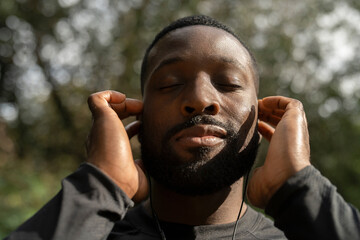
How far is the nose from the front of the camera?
182cm

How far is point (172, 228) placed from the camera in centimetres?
189

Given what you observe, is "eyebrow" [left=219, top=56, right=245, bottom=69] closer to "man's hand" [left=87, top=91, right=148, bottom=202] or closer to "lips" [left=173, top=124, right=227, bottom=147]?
"lips" [left=173, top=124, right=227, bottom=147]

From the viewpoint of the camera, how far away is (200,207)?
195cm

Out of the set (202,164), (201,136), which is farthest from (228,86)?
(202,164)

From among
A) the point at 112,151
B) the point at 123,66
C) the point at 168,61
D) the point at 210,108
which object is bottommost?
the point at 123,66

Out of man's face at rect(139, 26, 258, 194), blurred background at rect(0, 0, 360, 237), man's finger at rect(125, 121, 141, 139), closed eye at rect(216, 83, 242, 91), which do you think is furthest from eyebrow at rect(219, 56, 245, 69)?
blurred background at rect(0, 0, 360, 237)

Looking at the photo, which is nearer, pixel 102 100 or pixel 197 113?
pixel 197 113

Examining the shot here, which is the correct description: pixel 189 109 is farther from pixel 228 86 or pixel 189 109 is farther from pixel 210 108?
pixel 228 86

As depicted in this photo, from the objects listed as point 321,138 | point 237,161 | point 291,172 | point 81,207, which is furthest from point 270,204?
point 321,138

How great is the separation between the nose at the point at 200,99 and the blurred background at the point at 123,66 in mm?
6910

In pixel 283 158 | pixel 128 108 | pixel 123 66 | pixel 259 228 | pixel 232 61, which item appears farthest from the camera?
pixel 123 66

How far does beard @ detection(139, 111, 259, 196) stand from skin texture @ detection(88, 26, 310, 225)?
0.03 metres

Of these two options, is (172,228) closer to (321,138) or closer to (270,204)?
(270,204)

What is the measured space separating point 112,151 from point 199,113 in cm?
54
